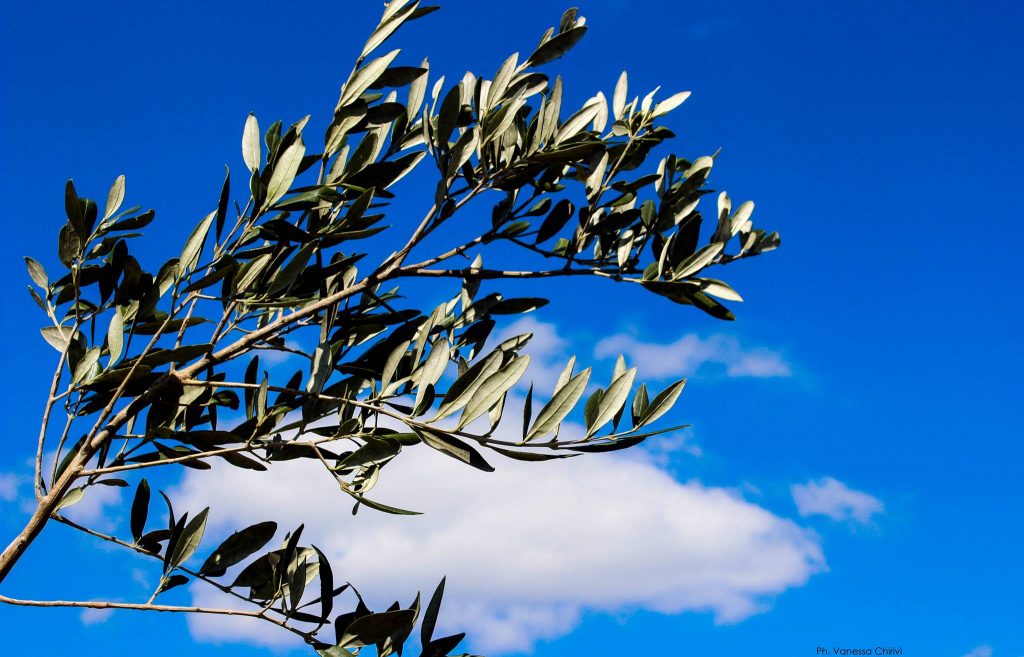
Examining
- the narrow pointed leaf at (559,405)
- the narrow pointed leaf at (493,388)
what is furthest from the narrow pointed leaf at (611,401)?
the narrow pointed leaf at (493,388)

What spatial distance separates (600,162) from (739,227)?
526mm

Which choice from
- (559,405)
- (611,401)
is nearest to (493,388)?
(559,405)

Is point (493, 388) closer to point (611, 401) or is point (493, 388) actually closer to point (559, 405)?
point (559, 405)

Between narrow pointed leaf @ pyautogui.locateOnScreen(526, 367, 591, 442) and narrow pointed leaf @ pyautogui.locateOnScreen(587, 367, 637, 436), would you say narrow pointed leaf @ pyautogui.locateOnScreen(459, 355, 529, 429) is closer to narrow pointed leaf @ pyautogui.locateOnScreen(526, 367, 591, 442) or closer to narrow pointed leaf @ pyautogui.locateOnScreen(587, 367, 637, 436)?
narrow pointed leaf @ pyautogui.locateOnScreen(526, 367, 591, 442)

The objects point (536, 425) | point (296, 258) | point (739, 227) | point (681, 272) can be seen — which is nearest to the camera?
point (536, 425)

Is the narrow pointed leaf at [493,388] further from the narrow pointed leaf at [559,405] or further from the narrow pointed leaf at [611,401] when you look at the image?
the narrow pointed leaf at [611,401]

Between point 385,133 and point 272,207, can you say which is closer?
point 272,207

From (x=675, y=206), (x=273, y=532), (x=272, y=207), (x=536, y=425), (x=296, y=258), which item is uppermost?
(x=675, y=206)

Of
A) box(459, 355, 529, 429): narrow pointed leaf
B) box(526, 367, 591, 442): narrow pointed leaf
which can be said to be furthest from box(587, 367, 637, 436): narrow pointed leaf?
box(459, 355, 529, 429): narrow pointed leaf

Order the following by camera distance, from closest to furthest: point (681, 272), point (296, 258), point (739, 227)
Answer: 1. point (296, 258)
2. point (681, 272)
3. point (739, 227)

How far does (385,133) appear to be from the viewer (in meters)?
2.82

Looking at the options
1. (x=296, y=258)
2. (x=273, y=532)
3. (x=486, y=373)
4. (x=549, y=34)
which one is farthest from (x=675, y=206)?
(x=273, y=532)

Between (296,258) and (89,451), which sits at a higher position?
(296,258)

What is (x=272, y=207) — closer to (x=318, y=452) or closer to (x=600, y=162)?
(x=318, y=452)
